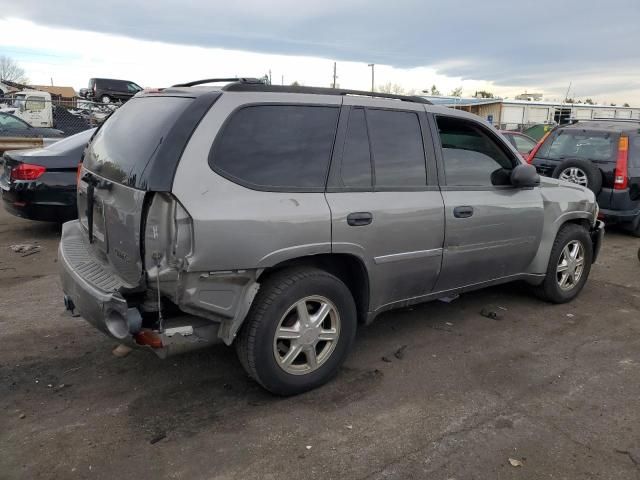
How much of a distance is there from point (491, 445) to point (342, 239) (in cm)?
147

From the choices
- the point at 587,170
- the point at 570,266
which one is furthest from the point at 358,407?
the point at 587,170

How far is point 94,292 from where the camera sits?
3.02 m

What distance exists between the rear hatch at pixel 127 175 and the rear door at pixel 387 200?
107 cm

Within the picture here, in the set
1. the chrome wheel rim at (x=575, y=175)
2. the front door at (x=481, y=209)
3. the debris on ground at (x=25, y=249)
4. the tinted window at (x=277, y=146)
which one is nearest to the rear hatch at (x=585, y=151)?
the chrome wheel rim at (x=575, y=175)

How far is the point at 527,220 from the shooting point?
4559mm

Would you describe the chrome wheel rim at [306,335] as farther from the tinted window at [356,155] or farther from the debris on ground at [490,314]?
the debris on ground at [490,314]

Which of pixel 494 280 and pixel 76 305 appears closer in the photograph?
pixel 76 305

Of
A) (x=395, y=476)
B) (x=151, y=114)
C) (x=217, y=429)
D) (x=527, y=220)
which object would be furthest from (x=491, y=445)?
(x=151, y=114)

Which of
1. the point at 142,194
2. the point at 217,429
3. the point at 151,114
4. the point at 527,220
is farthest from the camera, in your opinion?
the point at 527,220

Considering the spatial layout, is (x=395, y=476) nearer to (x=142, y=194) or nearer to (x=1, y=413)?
(x=142, y=194)

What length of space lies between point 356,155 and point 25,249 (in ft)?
17.1

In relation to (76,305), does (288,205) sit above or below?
above

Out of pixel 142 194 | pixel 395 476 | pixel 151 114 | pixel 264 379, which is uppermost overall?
pixel 151 114

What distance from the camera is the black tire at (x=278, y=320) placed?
10.2 ft
